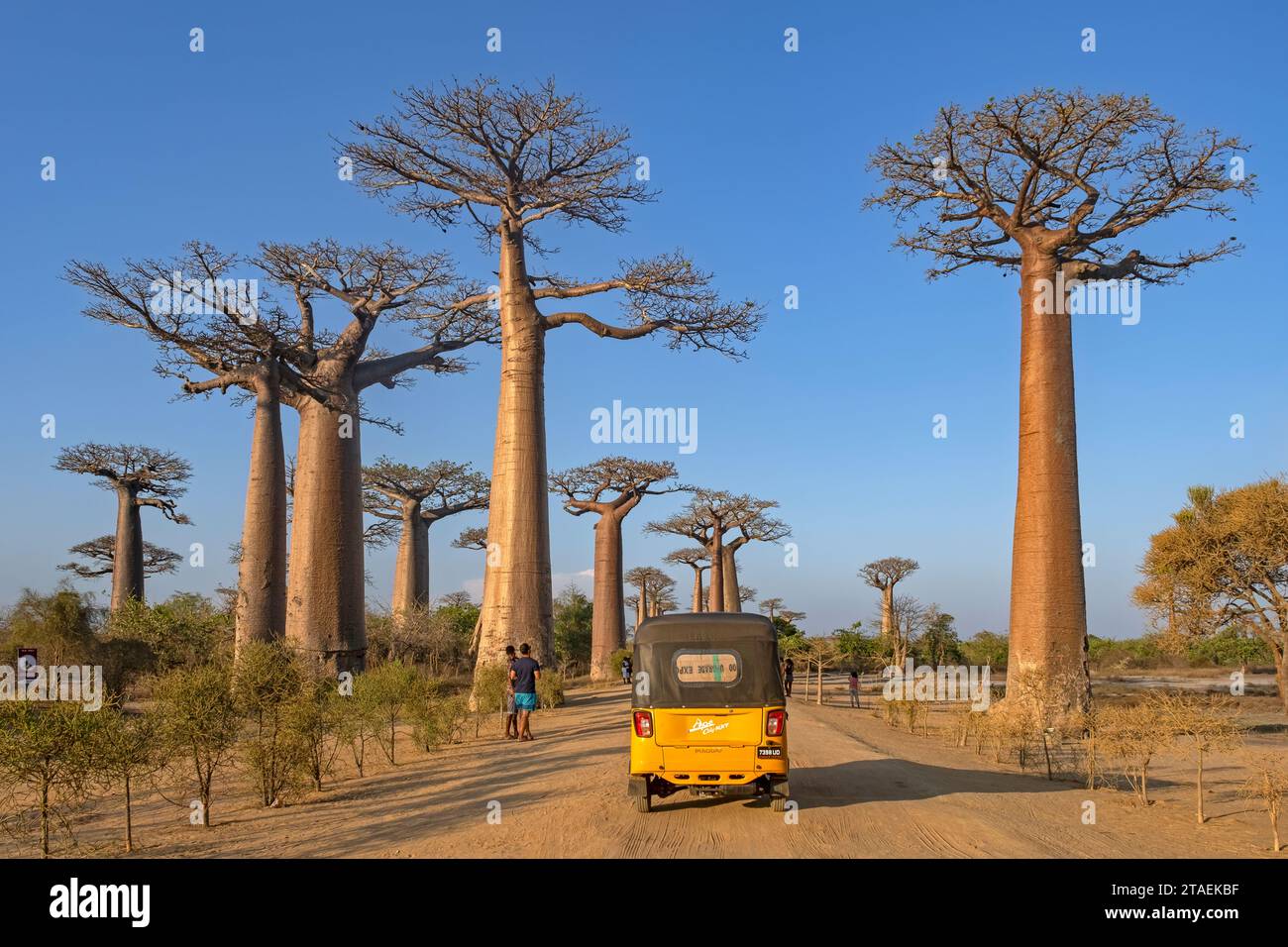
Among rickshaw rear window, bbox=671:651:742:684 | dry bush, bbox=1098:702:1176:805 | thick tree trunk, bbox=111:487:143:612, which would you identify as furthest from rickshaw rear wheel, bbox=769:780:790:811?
thick tree trunk, bbox=111:487:143:612

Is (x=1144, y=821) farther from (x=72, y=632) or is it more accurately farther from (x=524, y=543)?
(x=72, y=632)

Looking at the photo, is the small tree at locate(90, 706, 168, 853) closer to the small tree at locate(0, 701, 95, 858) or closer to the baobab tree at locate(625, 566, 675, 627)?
the small tree at locate(0, 701, 95, 858)

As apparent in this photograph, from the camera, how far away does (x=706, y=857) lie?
230 inches

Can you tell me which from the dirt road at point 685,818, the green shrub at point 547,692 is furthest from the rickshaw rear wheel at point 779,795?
the green shrub at point 547,692

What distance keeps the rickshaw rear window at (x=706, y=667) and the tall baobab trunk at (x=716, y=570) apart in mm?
30659

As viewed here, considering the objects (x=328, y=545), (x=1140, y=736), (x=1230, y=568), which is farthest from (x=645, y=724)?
(x=1230, y=568)

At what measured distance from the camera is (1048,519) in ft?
49.3

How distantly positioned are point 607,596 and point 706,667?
24.6 metres

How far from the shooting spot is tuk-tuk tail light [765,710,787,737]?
701cm

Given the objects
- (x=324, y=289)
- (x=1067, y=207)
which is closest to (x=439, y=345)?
(x=324, y=289)

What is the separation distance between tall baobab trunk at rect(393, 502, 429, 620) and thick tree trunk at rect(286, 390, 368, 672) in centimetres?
1446
